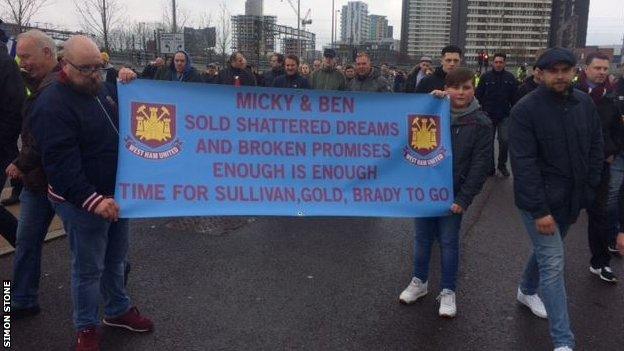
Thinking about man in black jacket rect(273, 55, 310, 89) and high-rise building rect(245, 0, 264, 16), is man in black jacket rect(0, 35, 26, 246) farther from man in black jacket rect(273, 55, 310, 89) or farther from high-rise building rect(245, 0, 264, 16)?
high-rise building rect(245, 0, 264, 16)

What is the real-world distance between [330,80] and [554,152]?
236 inches

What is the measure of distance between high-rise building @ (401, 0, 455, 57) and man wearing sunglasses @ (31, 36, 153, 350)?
14337cm

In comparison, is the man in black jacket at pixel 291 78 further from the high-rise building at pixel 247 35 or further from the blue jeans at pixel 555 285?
the high-rise building at pixel 247 35

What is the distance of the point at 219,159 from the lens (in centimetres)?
370

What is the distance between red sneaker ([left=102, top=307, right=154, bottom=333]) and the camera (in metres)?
3.59

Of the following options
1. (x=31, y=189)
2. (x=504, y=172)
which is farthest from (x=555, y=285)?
(x=504, y=172)

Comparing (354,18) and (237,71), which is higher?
(354,18)

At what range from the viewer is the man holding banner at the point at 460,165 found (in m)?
→ 3.77

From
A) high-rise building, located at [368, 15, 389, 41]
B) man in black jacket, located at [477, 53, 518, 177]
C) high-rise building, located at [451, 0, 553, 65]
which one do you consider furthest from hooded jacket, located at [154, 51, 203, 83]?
high-rise building, located at [368, 15, 389, 41]

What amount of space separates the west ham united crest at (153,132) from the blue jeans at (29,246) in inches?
29.3

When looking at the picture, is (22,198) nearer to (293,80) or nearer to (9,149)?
(9,149)

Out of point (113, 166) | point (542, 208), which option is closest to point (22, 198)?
point (113, 166)

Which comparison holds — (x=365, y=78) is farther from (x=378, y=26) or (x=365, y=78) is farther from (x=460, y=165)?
(x=378, y=26)

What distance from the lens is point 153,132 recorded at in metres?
3.54
